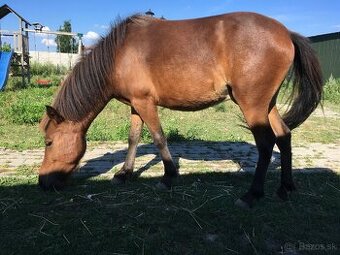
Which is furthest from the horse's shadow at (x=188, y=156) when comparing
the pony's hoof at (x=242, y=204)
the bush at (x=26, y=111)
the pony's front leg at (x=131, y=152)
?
the bush at (x=26, y=111)

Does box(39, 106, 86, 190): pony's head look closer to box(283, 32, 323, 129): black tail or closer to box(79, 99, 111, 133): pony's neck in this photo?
box(79, 99, 111, 133): pony's neck

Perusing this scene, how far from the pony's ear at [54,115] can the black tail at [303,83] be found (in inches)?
Answer: 109

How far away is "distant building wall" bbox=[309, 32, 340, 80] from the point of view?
1959 centimetres

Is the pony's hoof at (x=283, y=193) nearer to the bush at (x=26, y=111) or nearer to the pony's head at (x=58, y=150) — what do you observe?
the pony's head at (x=58, y=150)

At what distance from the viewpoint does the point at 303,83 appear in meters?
4.41

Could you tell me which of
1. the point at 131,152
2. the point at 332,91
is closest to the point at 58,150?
the point at 131,152

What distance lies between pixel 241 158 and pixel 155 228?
3.04 metres

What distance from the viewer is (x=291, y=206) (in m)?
Result: 4.01

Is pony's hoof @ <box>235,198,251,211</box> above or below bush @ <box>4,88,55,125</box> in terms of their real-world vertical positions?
below

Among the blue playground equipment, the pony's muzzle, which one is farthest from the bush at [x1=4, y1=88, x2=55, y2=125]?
the pony's muzzle

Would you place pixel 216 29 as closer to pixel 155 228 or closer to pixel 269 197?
pixel 269 197

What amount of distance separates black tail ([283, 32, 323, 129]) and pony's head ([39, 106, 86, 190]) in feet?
8.73

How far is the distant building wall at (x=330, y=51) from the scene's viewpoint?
64.3 ft

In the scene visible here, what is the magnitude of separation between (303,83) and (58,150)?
3.06m
